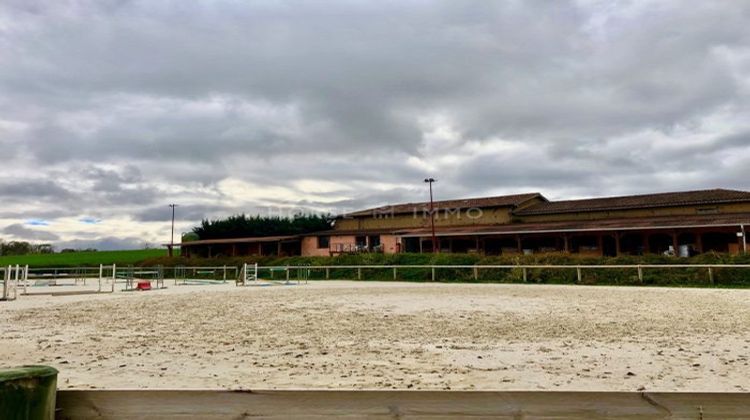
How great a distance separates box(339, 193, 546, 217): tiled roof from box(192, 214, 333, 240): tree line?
40.6ft

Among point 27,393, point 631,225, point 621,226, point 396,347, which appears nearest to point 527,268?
point 621,226

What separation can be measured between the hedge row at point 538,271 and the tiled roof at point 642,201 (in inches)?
502

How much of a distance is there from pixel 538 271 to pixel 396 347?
20033 mm

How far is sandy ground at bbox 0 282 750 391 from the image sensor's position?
16.2 ft

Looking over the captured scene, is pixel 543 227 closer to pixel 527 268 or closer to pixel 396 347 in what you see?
pixel 527 268

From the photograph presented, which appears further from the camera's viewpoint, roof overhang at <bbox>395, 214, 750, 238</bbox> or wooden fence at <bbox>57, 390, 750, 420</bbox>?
roof overhang at <bbox>395, 214, 750, 238</bbox>

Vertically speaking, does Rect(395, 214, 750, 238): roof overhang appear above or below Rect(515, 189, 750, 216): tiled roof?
below

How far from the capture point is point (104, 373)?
17.5 feet

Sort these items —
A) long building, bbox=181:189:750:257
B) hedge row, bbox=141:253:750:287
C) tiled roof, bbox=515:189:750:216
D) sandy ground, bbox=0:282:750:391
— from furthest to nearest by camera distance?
tiled roof, bbox=515:189:750:216 → long building, bbox=181:189:750:257 → hedge row, bbox=141:253:750:287 → sandy ground, bbox=0:282:750:391

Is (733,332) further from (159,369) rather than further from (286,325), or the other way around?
(159,369)

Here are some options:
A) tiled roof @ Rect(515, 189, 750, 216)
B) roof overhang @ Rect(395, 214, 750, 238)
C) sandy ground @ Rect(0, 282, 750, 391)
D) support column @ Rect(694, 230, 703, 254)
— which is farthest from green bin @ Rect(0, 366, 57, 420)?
tiled roof @ Rect(515, 189, 750, 216)

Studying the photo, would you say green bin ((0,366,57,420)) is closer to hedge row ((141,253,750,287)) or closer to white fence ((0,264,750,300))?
white fence ((0,264,750,300))

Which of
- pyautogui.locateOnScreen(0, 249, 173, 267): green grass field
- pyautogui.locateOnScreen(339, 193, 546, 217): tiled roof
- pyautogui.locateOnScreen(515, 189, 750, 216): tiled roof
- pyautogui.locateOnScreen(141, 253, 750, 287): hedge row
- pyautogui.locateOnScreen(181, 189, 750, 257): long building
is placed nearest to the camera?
pyautogui.locateOnScreen(141, 253, 750, 287): hedge row

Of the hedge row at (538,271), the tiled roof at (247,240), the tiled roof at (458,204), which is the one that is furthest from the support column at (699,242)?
the tiled roof at (247,240)
